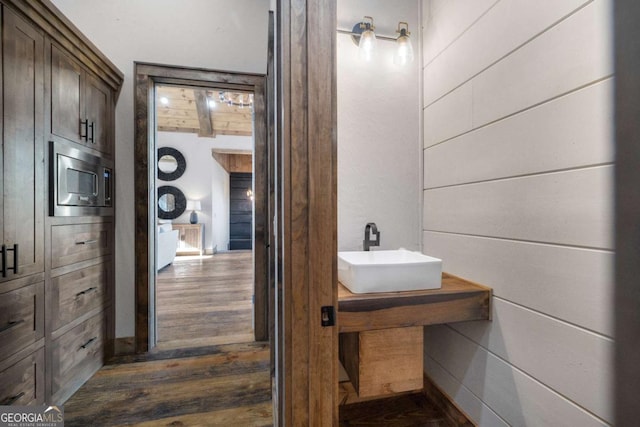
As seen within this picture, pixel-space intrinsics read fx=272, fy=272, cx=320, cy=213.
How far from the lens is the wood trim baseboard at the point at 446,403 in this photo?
1380 millimetres

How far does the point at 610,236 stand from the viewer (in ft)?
2.54

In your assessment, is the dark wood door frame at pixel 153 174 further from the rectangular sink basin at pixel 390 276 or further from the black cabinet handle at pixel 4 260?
the rectangular sink basin at pixel 390 276

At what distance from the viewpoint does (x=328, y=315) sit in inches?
30.3

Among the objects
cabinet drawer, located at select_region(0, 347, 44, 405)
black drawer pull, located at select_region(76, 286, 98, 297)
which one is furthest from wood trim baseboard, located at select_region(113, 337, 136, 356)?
cabinet drawer, located at select_region(0, 347, 44, 405)

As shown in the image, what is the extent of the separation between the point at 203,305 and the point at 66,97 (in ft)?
7.71

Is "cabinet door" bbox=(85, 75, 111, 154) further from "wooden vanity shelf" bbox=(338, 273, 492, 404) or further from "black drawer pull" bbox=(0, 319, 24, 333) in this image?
"wooden vanity shelf" bbox=(338, 273, 492, 404)

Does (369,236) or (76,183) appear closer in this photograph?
(369,236)

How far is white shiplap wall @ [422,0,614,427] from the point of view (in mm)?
819

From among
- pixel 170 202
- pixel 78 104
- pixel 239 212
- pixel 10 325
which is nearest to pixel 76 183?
pixel 78 104

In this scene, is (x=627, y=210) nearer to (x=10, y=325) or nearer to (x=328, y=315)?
(x=328, y=315)

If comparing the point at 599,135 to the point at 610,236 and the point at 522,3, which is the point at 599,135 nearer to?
the point at 610,236

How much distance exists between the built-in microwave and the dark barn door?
20.6 ft

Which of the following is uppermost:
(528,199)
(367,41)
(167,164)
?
(167,164)

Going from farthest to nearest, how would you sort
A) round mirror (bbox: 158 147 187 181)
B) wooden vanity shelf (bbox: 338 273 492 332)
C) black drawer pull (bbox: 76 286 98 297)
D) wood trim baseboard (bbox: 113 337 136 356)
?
round mirror (bbox: 158 147 187 181)
wood trim baseboard (bbox: 113 337 136 356)
black drawer pull (bbox: 76 286 98 297)
wooden vanity shelf (bbox: 338 273 492 332)
